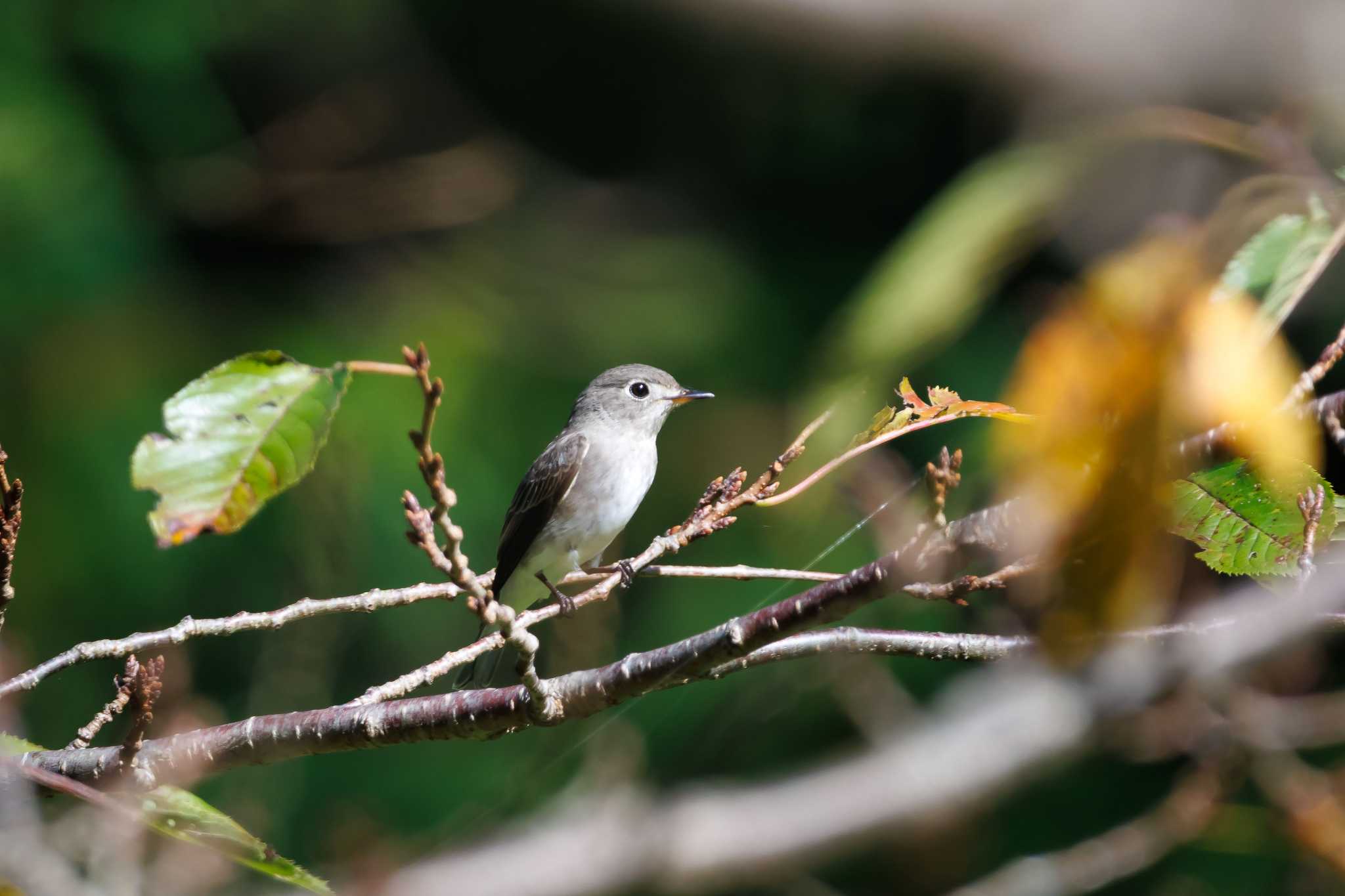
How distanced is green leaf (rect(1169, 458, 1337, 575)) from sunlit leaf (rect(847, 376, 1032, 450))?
143 millimetres

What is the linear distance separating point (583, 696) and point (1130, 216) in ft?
6.52

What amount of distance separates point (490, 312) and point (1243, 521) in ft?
10.8

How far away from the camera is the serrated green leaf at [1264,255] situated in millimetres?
938

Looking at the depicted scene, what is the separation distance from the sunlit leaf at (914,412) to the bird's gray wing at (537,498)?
4.32 feet

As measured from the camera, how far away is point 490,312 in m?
3.95

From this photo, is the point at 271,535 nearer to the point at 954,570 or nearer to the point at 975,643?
the point at 975,643

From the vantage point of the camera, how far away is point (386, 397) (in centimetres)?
326

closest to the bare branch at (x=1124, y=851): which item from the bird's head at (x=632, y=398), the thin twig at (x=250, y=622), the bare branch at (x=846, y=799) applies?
the bare branch at (x=846, y=799)

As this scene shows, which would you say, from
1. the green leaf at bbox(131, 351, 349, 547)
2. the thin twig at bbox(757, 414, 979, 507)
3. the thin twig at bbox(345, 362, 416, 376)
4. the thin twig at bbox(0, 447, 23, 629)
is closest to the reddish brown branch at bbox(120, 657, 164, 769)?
the thin twig at bbox(0, 447, 23, 629)

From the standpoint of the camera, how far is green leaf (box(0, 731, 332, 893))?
883mm

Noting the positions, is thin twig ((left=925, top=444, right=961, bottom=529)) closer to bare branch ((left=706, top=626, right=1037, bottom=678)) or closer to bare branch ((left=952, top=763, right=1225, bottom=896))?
bare branch ((left=706, top=626, right=1037, bottom=678))

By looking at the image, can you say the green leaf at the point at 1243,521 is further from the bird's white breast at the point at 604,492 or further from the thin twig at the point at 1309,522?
the bird's white breast at the point at 604,492

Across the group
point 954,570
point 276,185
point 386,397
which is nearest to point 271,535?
point 386,397

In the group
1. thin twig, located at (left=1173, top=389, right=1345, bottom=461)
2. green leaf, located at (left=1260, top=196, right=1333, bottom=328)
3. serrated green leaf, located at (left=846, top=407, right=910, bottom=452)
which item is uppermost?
green leaf, located at (left=1260, top=196, right=1333, bottom=328)
